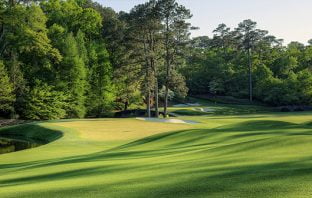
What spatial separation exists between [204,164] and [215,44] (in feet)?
414

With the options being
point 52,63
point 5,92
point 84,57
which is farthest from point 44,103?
point 84,57

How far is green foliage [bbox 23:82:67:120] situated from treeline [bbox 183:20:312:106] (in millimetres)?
34196

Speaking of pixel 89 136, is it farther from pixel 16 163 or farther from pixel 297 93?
pixel 297 93

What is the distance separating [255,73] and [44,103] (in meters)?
54.9

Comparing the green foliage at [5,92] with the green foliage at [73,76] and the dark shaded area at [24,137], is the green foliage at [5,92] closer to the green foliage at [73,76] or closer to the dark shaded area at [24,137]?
the green foliage at [73,76]

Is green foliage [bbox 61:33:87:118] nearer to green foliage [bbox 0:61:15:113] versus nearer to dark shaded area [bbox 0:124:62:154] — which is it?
green foliage [bbox 0:61:15:113]

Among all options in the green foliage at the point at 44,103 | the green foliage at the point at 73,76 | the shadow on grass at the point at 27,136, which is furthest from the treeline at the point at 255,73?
the shadow on grass at the point at 27,136

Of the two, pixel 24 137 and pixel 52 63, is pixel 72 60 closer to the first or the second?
pixel 52 63

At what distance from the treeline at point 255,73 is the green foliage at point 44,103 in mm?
34196

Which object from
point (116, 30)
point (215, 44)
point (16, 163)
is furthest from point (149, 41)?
point (215, 44)

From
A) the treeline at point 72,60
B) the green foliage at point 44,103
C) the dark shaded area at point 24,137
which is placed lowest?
the dark shaded area at point 24,137

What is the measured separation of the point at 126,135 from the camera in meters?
33.4

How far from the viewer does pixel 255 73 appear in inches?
3703

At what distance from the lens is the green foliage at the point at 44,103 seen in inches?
2187
